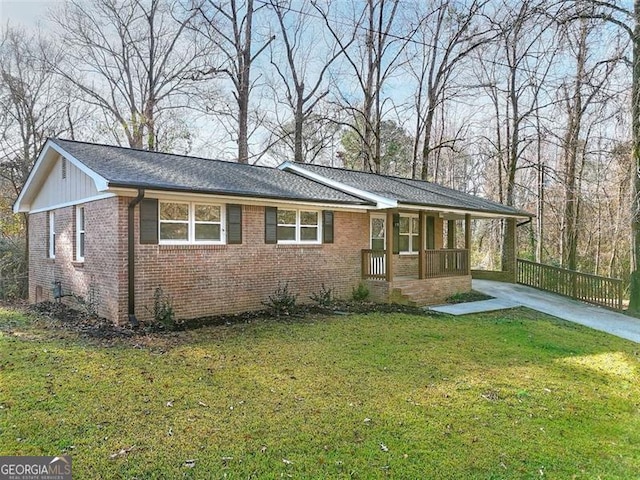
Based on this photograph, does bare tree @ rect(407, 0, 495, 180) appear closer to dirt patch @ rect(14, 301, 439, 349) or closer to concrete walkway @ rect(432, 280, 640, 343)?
concrete walkway @ rect(432, 280, 640, 343)

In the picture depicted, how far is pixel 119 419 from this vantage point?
4262mm

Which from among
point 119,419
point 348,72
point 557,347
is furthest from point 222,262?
point 348,72

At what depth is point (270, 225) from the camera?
419 inches

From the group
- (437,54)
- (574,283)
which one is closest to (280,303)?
(574,283)

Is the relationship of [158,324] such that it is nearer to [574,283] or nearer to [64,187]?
[64,187]

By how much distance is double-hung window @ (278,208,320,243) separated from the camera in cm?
1109

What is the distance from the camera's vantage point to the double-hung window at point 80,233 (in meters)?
10.4

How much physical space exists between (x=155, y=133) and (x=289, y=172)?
11.6m

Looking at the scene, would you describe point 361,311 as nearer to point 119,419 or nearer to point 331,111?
point 119,419

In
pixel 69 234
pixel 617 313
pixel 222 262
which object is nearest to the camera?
pixel 222 262

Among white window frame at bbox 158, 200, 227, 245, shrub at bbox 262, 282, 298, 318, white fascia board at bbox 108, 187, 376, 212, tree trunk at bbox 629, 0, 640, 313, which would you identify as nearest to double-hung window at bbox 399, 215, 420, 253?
white fascia board at bbox 108, 187, 376, 212

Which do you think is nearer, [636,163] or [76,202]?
[76,202]

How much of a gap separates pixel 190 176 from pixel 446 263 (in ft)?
29.5

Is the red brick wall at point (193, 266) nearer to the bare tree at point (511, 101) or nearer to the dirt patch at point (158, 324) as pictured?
the dirt patch at point (158, 324)
